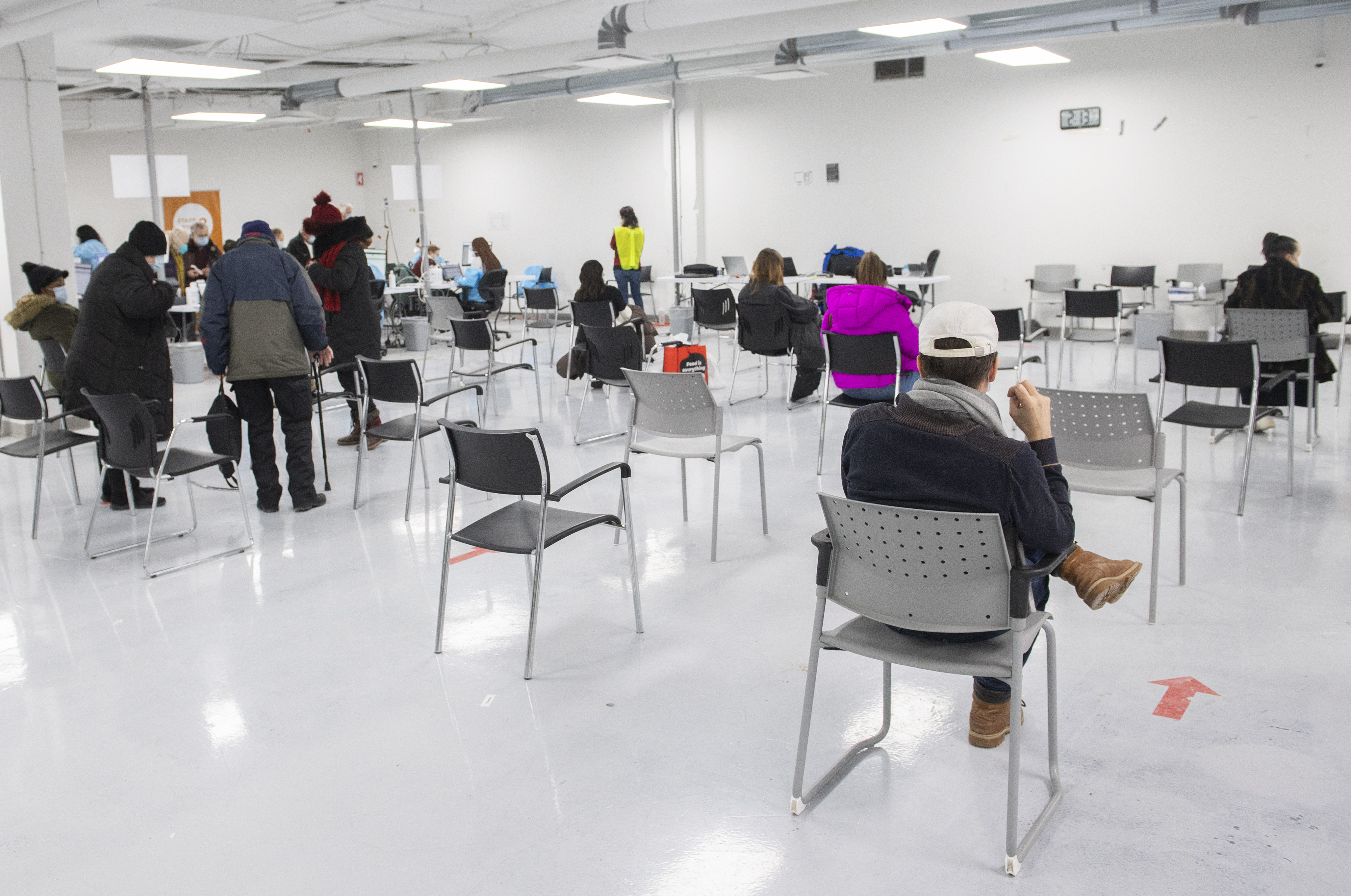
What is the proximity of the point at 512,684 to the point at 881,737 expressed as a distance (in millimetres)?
1113

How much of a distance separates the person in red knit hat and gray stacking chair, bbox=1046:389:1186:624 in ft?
12.5

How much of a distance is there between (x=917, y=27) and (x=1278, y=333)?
3.67 meters

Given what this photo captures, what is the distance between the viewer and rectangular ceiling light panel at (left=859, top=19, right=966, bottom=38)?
24.0 feet

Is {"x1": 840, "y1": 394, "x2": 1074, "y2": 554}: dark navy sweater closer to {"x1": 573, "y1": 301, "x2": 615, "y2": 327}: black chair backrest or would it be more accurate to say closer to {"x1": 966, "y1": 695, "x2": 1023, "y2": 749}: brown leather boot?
{"x1": 966, "y1": 695, "x2": 1023, "y2": 749}: brown leather boot

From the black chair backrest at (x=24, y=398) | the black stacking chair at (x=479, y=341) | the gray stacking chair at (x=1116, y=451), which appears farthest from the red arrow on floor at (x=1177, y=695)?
the black chair backrest at (x=24, y=398)

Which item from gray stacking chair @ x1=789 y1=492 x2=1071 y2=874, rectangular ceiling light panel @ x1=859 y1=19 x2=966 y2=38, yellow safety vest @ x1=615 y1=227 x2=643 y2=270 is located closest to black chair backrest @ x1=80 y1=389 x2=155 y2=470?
gray stacking chair @ x1=789 y1=492 x2=1071 y2=874

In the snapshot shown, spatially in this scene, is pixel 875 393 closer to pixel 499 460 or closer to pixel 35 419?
pixel 499 460

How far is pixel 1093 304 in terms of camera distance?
781 cm

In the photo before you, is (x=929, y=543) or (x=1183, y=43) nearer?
(x=929, y=543)

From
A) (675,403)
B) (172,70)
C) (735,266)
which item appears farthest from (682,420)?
(735,266)

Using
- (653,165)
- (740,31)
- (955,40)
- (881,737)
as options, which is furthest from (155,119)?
(881,737)

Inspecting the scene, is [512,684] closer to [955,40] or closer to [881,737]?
[881,737]

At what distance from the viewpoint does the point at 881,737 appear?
2.69 m

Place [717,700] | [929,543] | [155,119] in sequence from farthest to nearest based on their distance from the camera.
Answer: [155,119], [717,700], [929,543]
